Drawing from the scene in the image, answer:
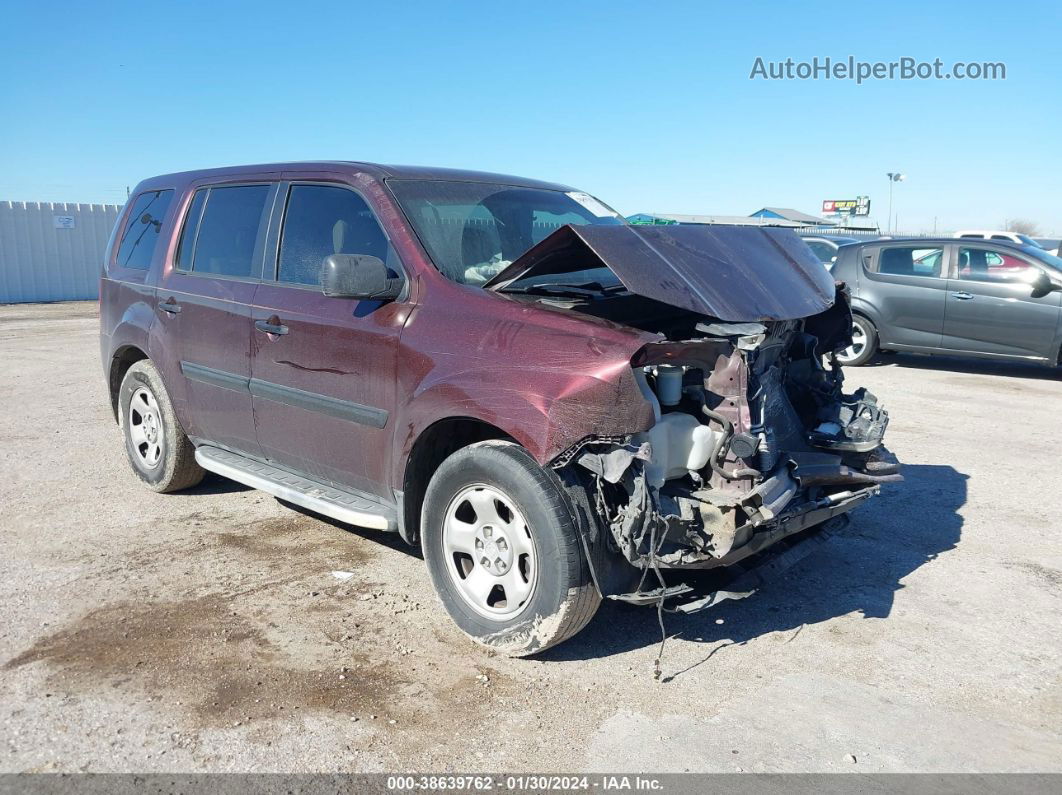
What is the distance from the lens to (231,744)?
3.02 metres

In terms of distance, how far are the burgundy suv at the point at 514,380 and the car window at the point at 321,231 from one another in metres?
0.01

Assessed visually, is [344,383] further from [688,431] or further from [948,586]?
[948,586]

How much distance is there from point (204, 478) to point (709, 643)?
3745mm

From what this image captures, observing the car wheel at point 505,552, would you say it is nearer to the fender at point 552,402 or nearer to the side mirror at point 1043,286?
the fender at point 552,402

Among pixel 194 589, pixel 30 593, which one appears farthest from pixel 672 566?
pixel 30 593

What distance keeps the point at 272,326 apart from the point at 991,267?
372 inches

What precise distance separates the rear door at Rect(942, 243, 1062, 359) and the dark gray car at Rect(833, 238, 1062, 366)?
0.4 inches

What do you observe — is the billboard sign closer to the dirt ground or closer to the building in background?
the building in background

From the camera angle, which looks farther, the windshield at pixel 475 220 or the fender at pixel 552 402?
the windshield at pixel 475 220

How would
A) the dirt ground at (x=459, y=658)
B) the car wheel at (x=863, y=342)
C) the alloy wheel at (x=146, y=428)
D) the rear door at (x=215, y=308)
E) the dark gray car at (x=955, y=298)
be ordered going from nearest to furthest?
the dirt ground at (x=459, y=658) → the rear door at (x=215, y=308) → the alloy wheel at (x=146, y=428) → the dark gray car at (x=955, y=298) → the car wheel at (x=863, y=342)

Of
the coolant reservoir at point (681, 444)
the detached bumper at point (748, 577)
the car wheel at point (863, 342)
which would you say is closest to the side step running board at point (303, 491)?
the detached bumper at point (748, 577)

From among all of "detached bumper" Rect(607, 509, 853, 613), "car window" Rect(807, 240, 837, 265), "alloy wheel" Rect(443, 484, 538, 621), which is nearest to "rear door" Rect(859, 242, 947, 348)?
"car window" Rect(807, 240, 837, 265)

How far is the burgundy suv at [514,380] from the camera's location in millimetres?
3355

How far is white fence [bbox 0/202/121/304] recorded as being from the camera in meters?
20.9
